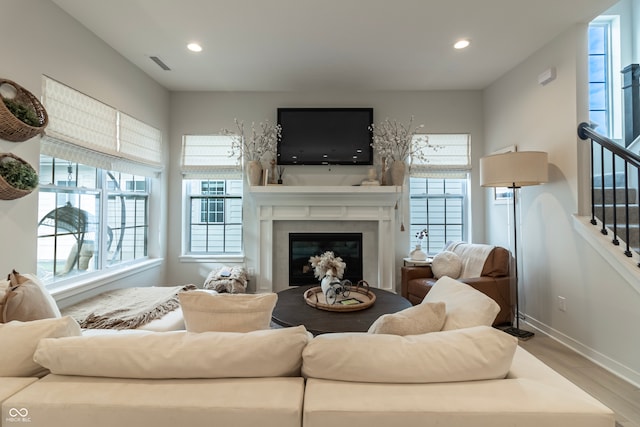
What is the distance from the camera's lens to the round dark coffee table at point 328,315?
201 centimetres

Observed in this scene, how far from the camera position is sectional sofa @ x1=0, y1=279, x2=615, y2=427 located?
91cm

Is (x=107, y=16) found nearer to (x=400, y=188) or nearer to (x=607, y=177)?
(x=400, y=188)

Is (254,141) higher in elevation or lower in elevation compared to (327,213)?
higher

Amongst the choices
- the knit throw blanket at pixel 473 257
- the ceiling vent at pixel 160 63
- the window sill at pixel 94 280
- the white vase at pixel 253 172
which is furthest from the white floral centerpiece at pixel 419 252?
the ceiling vent at pixel 160 63

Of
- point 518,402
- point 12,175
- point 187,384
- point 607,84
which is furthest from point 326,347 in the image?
point 607,84

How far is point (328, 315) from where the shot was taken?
225cm

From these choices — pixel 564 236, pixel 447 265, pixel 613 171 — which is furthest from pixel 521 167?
pixel 447 265

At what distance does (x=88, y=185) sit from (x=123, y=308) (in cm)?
138

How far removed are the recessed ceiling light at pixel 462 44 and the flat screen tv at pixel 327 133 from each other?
130cm

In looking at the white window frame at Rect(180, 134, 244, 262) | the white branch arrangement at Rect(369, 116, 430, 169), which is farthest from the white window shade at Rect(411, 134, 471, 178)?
the white window frame at Rect(180, 134, 244, 262)

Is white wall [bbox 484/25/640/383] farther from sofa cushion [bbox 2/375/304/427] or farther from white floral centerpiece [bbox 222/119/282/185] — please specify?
white floral centerpiece [bbox 222/119/282/185]

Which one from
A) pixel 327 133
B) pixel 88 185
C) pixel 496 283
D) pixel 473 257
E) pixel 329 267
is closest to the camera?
pixel 329 267

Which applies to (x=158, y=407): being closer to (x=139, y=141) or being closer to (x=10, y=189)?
(x=10, y=189)

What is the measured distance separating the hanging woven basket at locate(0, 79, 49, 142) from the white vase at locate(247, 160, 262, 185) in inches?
80.7
